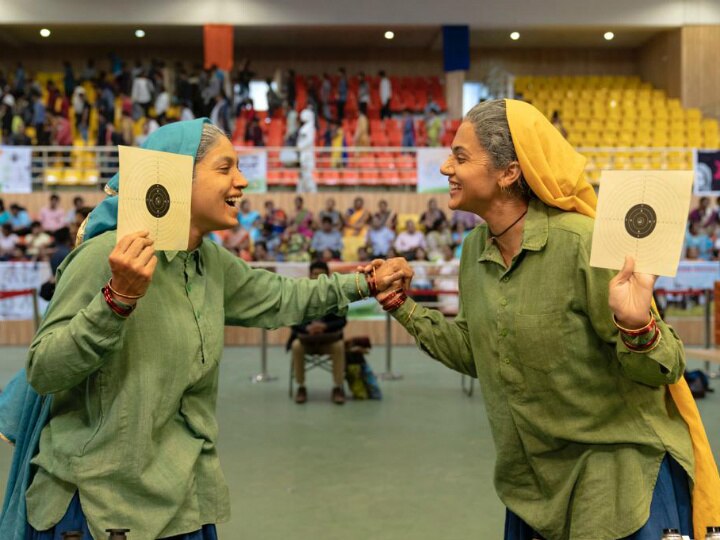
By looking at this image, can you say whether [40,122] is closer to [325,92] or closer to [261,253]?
[325,92]

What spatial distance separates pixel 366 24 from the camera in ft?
60.6

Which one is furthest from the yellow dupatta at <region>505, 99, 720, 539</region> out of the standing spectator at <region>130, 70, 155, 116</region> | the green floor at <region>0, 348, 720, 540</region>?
the standing spectator at <region>130, 70, 155, 116</region>

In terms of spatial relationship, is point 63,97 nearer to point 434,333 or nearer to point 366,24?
point 366,24

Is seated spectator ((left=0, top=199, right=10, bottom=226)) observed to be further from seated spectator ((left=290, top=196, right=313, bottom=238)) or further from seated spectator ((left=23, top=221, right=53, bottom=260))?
seated spectator ((left=290, top=196, right=313, bottom=238))

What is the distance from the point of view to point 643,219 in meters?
1.85

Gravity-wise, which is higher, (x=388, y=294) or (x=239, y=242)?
(x=239, y=242)

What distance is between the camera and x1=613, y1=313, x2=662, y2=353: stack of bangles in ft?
6.18

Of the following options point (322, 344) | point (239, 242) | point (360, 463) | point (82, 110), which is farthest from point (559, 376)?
point (82, 110)

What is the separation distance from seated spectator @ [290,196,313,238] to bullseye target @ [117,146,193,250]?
11.9 meters

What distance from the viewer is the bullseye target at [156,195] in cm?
191

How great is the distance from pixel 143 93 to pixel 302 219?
5386 millimetres

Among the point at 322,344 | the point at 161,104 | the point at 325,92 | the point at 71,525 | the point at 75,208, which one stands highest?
the point at 325,92

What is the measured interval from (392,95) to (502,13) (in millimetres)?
2934

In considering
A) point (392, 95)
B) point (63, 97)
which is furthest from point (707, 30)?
point (63, 97)
